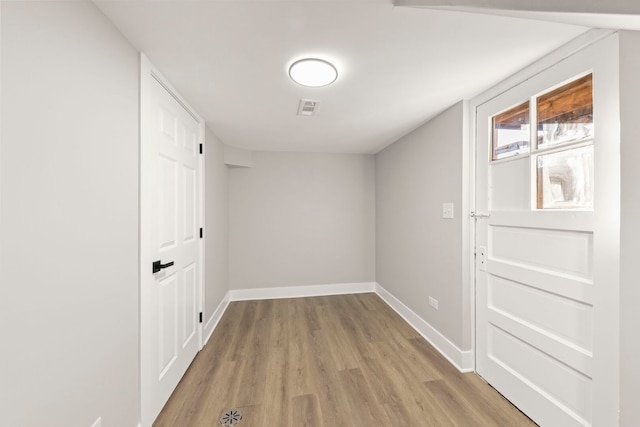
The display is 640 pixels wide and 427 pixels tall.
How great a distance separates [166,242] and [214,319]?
1.53 m

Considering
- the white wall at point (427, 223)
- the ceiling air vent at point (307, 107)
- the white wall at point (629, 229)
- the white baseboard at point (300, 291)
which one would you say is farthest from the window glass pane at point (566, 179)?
the white baseboard at point (300, 291)

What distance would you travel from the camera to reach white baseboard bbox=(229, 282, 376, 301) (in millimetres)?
3742

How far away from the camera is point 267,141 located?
3.24 metres

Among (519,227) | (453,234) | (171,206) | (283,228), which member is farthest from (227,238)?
(519,227)

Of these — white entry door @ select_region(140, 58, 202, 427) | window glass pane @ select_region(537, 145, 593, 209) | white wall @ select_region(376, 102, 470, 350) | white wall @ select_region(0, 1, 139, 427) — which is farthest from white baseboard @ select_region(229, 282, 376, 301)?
window glass pane @ select_region(537, 145, 593, 209)

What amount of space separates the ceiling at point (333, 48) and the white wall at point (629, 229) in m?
0.30

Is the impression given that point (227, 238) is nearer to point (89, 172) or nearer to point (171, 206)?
point (171, 206)

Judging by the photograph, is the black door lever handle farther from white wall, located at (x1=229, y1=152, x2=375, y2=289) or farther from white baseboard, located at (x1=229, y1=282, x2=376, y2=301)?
white baseboard, located at (x1=229, y1=282, x2=376, y2=301)

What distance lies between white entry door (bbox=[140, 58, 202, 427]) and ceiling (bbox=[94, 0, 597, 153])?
28 cm

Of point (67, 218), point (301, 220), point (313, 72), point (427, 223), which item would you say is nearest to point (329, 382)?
point (427, 223)

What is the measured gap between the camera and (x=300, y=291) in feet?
12.8

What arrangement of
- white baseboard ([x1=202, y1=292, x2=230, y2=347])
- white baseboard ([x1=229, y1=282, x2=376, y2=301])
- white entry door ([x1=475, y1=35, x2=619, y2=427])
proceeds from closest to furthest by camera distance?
1. white entry door ([x1=475, y1=35, x2=619, y2=427])
2. white baseboard ([x1=202, y1=292, x2=230, y2=347])
3. white baseboard ([x1=229, y1=282, x2=376, y2=301])

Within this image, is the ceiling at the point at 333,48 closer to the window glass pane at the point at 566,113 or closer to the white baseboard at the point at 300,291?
the window glass pane at the point at 566,113

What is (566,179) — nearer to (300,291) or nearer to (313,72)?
(313,72)
